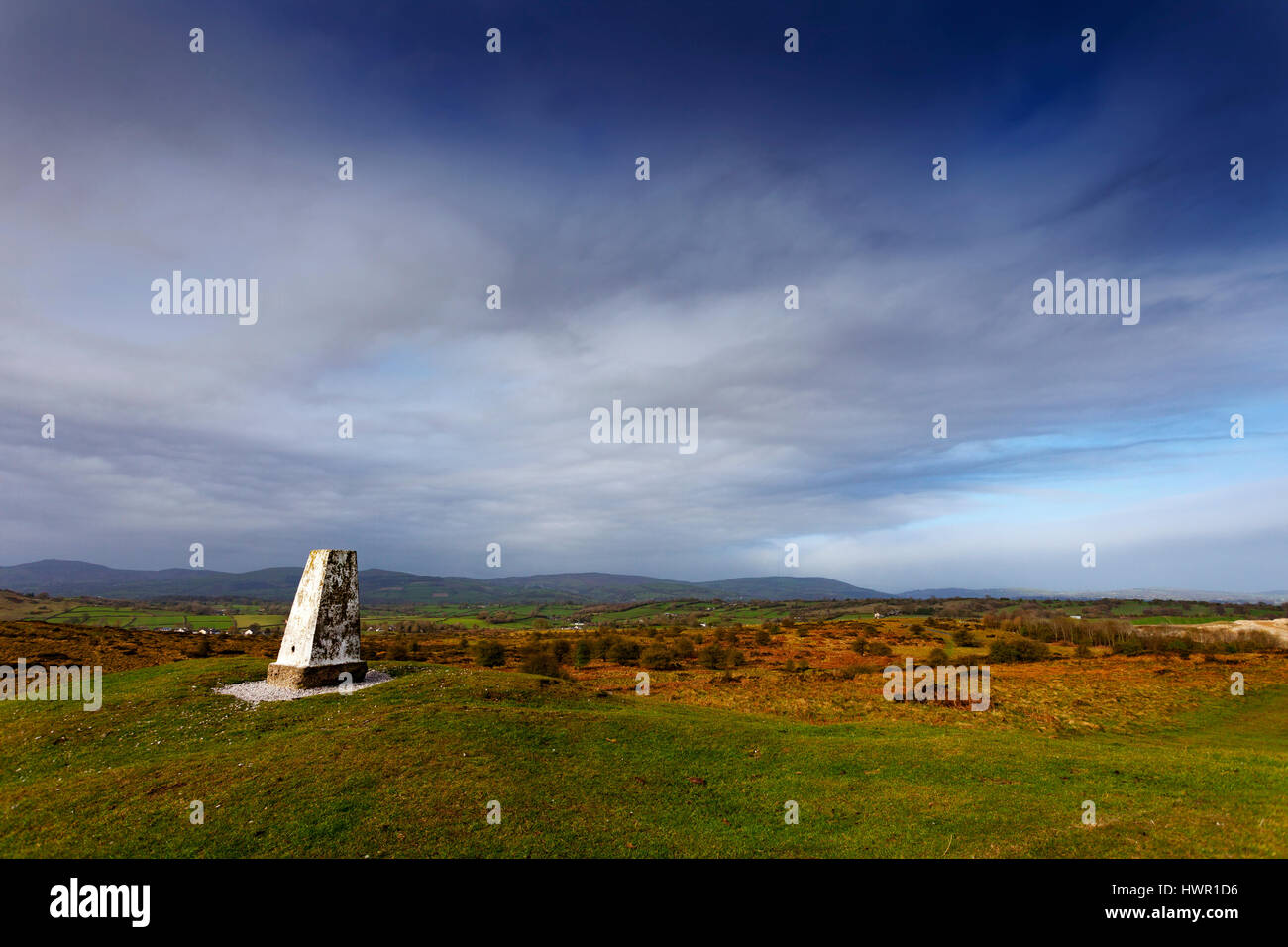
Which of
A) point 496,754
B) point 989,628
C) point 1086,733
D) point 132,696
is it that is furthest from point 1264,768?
point 989,628

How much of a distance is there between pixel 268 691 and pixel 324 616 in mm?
3010

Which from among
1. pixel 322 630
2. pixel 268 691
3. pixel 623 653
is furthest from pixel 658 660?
pixel 268 691

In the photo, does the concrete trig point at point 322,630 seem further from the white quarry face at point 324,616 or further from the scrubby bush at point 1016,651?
the scrubby bush at point 1016,651

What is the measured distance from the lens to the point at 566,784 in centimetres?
1268

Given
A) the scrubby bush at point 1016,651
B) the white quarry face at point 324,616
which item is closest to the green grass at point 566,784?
the white quarry face at point 324,616

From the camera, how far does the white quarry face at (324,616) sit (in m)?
20.8

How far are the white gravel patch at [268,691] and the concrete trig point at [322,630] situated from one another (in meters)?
0.26

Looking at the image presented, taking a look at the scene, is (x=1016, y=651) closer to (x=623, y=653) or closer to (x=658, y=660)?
(x=658, y=660)

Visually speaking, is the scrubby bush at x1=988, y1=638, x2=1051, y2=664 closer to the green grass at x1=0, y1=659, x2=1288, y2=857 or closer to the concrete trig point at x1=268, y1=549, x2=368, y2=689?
the green grass at x1=0, y1=659, x2=1288, y2=857

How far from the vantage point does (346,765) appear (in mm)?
12336

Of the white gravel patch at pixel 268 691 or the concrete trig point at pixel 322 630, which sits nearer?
the white gravel patch at pixel 268 691

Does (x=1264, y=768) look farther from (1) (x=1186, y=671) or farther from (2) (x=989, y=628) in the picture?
(2) (x=989, y=628)
